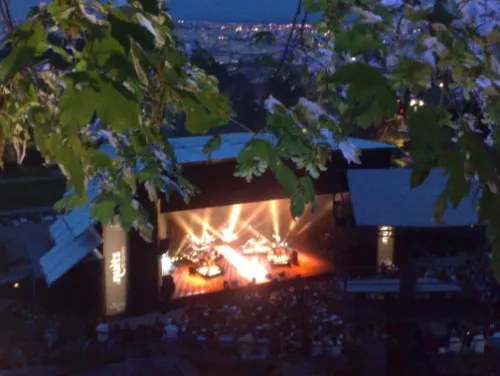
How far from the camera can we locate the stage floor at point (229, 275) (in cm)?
1345

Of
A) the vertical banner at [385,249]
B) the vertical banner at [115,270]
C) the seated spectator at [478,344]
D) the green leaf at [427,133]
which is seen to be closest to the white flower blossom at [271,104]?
the green leaf at [427,133]

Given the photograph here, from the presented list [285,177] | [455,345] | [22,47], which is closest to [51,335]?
[455,345]

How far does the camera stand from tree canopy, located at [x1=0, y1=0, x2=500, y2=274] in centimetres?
141

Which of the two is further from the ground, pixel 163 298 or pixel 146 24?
pixel 146 24

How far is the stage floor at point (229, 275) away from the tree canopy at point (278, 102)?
10730mm

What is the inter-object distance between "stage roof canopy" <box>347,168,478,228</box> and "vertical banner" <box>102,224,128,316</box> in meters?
4.44

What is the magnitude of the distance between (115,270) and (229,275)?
129 inches

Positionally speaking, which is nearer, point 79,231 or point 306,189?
point 306,189

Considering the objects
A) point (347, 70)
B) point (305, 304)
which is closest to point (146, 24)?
point (347, 70)

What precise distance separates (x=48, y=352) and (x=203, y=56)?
6109 millimetres

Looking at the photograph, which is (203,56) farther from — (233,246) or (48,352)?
(233,246)

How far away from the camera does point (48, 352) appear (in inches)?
325

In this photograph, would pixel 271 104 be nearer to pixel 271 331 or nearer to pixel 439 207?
pixel 439 207

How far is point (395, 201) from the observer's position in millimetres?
11875
